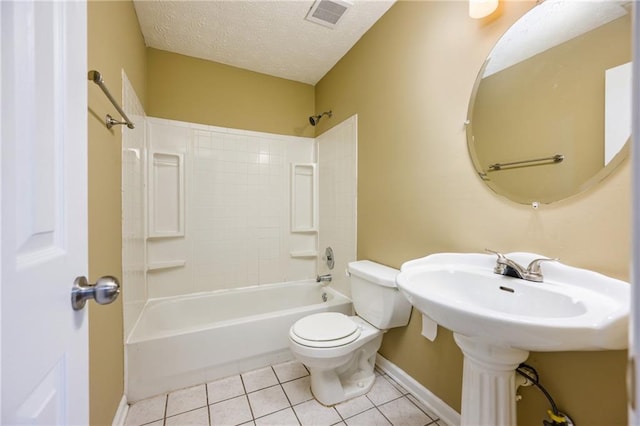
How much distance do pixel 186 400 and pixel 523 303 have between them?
1.78 meters

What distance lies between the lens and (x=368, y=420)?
135 centimetres

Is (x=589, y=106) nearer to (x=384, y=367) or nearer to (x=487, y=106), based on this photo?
(x=487, y=106)

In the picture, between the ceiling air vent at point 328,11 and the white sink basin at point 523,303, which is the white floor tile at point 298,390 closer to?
the white sink basin at point 523,303

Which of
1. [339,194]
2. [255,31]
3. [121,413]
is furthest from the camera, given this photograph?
[339,194]

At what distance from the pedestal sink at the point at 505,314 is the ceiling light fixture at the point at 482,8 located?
1.03 m

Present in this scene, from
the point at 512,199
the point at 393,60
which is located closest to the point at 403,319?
the point at 512,199

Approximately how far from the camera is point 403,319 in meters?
1.54

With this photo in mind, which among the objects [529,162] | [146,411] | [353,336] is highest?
[529,162]

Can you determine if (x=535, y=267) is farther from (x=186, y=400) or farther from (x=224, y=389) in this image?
(x=186, y=400)

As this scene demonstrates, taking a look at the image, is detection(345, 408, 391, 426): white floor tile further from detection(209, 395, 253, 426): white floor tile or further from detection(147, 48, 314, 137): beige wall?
detection(147, 48, 314, 137): beige wall

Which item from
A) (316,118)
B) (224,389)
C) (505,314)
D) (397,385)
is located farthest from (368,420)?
(316,118)

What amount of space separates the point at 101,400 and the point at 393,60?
233 cm

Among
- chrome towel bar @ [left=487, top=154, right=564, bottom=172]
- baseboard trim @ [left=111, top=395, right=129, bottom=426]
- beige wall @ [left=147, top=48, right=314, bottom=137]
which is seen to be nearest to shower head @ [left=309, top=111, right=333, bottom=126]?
beige wall @ [left=147, top=48, right=314, bottom=137]

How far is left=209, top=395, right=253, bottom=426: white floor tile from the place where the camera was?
135cm
